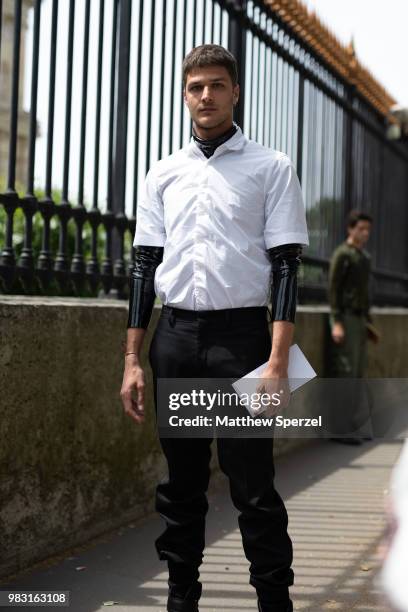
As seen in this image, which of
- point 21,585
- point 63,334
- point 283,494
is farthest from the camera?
point 283,494

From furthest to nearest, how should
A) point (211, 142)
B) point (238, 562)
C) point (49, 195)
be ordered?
point (49, 195) < point (238, 562) < point (211, 142)

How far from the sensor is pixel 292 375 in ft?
9.76

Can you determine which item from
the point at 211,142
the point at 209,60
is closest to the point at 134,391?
the point at 211,142

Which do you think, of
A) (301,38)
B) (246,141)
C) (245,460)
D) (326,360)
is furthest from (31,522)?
(301,38)

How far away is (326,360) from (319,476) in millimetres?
2181

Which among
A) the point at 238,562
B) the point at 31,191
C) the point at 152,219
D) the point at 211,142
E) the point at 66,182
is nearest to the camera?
the point at 211,142

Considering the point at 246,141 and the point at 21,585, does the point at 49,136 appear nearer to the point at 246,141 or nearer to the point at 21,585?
the point at 246,141

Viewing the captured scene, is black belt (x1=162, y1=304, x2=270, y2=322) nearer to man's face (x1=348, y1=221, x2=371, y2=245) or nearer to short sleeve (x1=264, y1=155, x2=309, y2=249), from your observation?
short sleeve (x1=264, y1=155, x2=309, y2=249)

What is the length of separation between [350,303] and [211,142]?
5.21m

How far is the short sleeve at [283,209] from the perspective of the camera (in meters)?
2.97

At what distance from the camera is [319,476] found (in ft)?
21.1

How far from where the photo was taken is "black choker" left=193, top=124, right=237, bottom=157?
10.2 ft

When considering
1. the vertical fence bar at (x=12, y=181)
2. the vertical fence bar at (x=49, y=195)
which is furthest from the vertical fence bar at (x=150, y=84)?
the vertical fence bar at (x=12, y=181)

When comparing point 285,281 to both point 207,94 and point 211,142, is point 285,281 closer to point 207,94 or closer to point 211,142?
point 211,142
